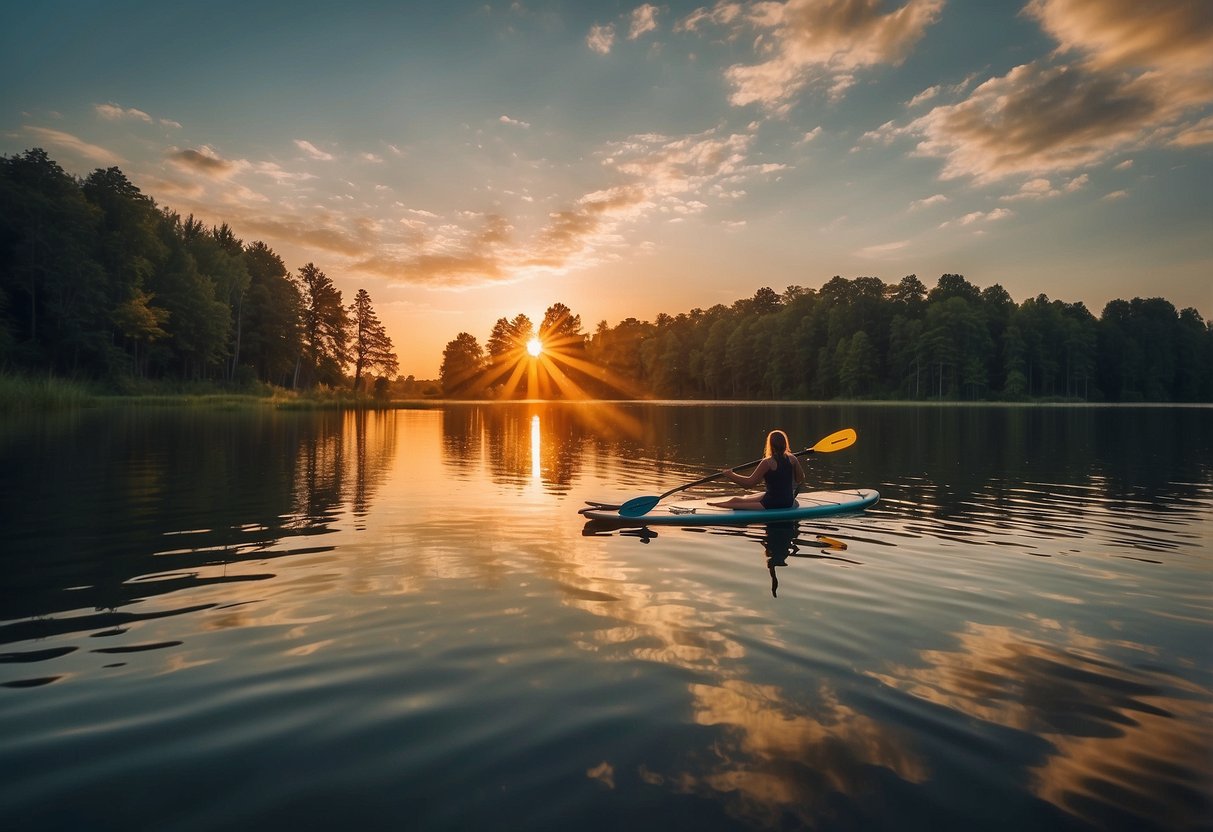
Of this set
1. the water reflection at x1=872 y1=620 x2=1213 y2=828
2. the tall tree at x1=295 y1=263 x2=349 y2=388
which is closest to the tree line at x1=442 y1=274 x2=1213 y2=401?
the tall tree at x1=295 y1=263 x2=349 y2=388

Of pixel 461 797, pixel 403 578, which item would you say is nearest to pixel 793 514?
pixel 403 578

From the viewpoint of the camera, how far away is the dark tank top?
12320 mm

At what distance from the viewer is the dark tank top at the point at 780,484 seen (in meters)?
12.3

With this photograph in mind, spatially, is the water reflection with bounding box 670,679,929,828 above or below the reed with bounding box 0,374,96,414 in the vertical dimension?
below

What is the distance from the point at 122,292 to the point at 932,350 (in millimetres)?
103457

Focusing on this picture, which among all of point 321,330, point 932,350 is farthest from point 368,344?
point 932,350

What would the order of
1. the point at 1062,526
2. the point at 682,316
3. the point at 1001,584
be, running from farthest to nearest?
the point at 682,316 < the point at 1062,526 < the point at 1001,584

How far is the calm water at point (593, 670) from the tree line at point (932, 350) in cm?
10184

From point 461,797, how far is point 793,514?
31.6ft

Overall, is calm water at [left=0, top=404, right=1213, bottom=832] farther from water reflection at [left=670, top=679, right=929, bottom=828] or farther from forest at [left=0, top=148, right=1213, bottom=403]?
forest at [left=0, top=148, right=1213, bottom=403]

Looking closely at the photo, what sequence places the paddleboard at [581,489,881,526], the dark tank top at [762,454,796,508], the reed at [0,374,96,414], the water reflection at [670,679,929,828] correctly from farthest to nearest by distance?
the reed at [0,374,96,414]
the dark tank top at [762,454,796,508]
the paddleboard at [581,489,881,526]
the water reflection at [670,679,929,828]

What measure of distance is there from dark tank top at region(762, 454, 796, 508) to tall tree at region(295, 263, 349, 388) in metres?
89.0

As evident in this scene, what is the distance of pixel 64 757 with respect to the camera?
155 inches

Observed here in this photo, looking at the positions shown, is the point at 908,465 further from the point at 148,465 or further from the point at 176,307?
the point at 176,307
